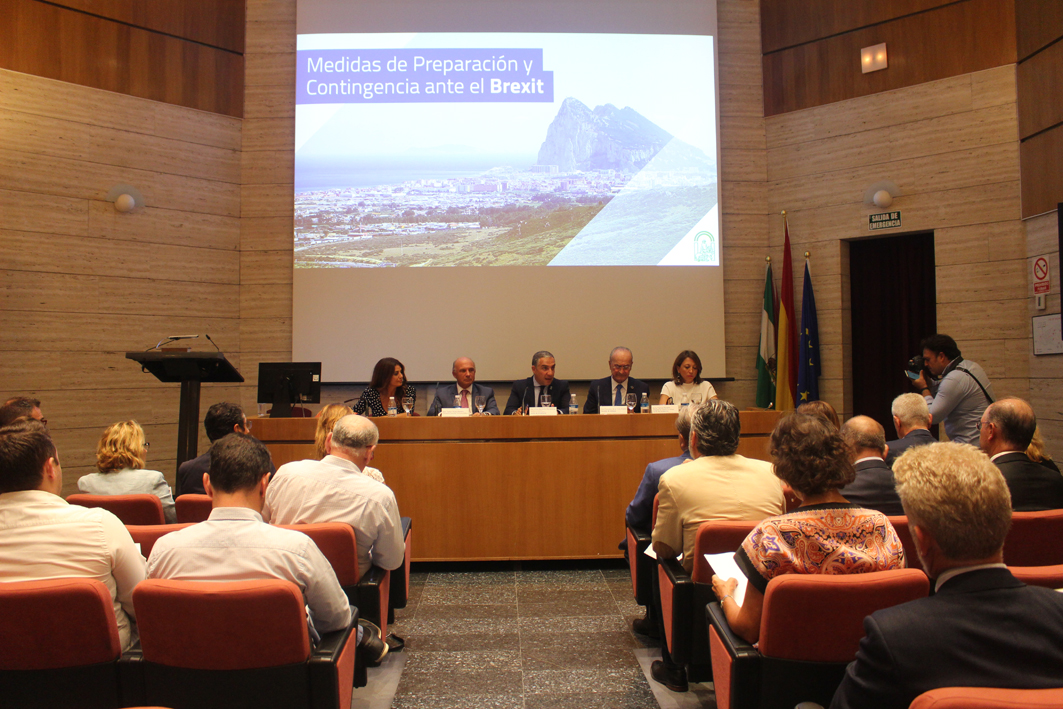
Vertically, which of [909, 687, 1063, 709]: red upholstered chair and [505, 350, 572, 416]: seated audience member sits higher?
[505, 350, 572, 416]: seated audience member

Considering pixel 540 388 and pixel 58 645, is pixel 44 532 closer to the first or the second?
pixel 58 645

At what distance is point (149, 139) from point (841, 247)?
6.45 m

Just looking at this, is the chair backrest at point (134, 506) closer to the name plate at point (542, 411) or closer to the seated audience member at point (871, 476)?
the name plate at point (542, 411)

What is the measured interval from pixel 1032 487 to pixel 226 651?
2.69 meters

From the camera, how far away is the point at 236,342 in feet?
21.9

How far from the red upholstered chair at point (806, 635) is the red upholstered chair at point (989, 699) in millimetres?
524

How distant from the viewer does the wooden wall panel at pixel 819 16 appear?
6230 mm

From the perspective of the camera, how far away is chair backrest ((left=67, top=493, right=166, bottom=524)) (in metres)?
2.81

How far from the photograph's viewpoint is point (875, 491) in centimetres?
250

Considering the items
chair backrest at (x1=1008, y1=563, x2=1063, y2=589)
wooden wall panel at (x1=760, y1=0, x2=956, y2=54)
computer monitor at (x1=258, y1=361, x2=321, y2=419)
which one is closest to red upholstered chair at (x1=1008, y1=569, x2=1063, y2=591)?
chair backrest at (x1=1008, y1=563, x2=1063, y2=589)

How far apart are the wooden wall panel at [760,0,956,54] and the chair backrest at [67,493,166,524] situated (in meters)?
6.64

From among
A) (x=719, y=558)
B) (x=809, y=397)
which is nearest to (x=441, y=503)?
(x=719, y=558)

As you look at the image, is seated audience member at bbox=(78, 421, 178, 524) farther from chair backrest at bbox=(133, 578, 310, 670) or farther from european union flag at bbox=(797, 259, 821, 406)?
european union flag at bbox=(797, 259, 821, 406)

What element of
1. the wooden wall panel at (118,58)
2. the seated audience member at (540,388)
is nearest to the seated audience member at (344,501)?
the seated audience member at (540,388)
